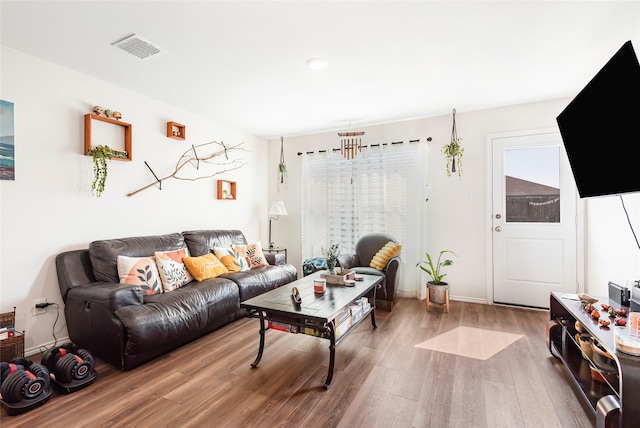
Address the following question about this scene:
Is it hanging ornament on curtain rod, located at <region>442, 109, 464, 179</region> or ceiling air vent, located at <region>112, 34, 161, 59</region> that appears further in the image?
hanging ornament on curtain rod, located at <region>442, 109, 464, 179</region>

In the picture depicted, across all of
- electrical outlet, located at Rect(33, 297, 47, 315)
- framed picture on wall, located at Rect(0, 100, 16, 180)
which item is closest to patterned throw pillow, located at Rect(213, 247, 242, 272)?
electrical outlet, located at Rect(33, 297, 47, 315)

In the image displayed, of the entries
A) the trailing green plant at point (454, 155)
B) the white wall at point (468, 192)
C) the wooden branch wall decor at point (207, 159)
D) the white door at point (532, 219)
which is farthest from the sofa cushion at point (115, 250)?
the white door at point (532, 219)

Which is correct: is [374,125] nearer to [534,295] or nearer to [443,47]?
[443,47]

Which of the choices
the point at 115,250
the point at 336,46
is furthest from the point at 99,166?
the point at 336,46

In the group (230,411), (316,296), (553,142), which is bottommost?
(230,411)

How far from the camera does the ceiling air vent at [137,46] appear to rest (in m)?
2.29

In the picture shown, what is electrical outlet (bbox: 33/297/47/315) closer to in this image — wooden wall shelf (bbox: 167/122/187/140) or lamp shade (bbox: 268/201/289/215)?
wooden wall shelf (bbox: 167/122/187/140)

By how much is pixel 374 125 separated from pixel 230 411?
388cm

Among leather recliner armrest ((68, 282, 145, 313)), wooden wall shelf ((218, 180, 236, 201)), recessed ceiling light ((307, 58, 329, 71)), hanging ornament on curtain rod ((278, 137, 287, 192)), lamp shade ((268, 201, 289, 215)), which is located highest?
recessed ceiling light ((307, 58, 329, 71))

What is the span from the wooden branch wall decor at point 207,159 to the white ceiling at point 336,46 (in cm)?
69

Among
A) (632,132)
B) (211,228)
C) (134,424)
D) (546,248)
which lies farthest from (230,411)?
(546,248)

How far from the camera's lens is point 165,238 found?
3371 millimetres

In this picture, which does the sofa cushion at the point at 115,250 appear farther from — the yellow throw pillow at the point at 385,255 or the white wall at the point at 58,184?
the yellow throw pillow at the point at 385,255

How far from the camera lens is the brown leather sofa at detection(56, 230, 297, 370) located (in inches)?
88.3
